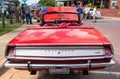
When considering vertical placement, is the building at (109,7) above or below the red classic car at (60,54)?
below

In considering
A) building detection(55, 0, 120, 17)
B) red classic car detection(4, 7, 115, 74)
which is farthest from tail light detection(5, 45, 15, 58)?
building detection(55, 0, 120, 17)

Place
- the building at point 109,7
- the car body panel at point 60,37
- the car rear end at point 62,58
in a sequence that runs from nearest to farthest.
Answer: the car rear end at point 62,58 → the car body panel at point 60,37 → the building at point 109,7

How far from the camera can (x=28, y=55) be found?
21.4 ft

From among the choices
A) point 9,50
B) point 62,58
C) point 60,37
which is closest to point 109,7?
point 60,37

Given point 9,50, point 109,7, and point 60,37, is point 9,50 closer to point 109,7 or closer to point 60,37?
point 60,37

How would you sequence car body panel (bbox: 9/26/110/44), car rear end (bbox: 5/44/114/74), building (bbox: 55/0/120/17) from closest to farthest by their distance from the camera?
car rear end (bbox: 5/44/114/74) → car body panel (bbox: 9/26/110/44) → building (bbox: 55/0/120/17)

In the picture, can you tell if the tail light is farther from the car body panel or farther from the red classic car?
the car body panel

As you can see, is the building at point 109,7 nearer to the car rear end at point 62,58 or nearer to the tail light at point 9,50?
the car rear end at point 62,58

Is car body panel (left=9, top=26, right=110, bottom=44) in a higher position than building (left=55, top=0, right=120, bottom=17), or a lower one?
higher

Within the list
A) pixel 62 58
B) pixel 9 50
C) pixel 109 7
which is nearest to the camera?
pixel 62 58

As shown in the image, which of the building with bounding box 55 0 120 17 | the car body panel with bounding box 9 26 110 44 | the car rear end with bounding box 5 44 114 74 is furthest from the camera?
the building with bounding box 55 0 120 17

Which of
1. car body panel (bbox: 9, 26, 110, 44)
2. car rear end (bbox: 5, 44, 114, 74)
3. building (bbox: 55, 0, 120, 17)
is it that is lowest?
building (bbox: 55, 0, 120, 17)

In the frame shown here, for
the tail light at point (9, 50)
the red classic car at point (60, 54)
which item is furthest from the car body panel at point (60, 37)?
the tail light at point (9, 50)

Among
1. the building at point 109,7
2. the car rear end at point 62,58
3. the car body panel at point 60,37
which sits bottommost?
the building at point 109,7
